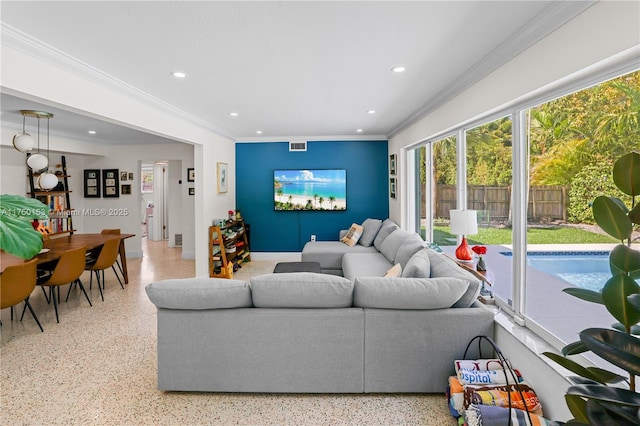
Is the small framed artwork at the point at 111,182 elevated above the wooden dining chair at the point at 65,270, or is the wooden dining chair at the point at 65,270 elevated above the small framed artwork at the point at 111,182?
the small framed artwork at the point at 111,182

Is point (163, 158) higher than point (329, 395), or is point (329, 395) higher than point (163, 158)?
point (163, 158)

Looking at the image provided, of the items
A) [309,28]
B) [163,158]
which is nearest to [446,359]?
[309,28]

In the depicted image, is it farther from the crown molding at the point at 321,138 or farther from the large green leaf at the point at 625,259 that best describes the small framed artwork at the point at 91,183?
the large green leaf at the point at 625,259

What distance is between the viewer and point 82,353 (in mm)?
3008

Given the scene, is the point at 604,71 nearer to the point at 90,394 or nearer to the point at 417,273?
the point at 417,273

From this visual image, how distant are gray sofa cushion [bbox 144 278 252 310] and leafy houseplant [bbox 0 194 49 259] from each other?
1.39 meters

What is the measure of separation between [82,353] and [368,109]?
13.2 feet

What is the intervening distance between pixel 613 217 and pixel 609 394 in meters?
0.55

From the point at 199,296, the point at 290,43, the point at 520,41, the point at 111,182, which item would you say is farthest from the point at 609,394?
the point at 111,182

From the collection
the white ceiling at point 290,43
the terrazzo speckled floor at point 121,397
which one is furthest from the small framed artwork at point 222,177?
the terrazzo speckled floor at point 121,397

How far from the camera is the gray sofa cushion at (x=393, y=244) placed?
4.35 metres

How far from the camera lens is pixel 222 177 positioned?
19.8 feet

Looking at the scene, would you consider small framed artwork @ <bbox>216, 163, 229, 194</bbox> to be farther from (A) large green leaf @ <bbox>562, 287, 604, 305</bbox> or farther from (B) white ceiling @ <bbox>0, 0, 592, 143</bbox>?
(A) large green leaf @ <bbox>562, 287, 604, 305</bbox>

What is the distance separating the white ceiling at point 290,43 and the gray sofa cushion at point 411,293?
64.4 inches
